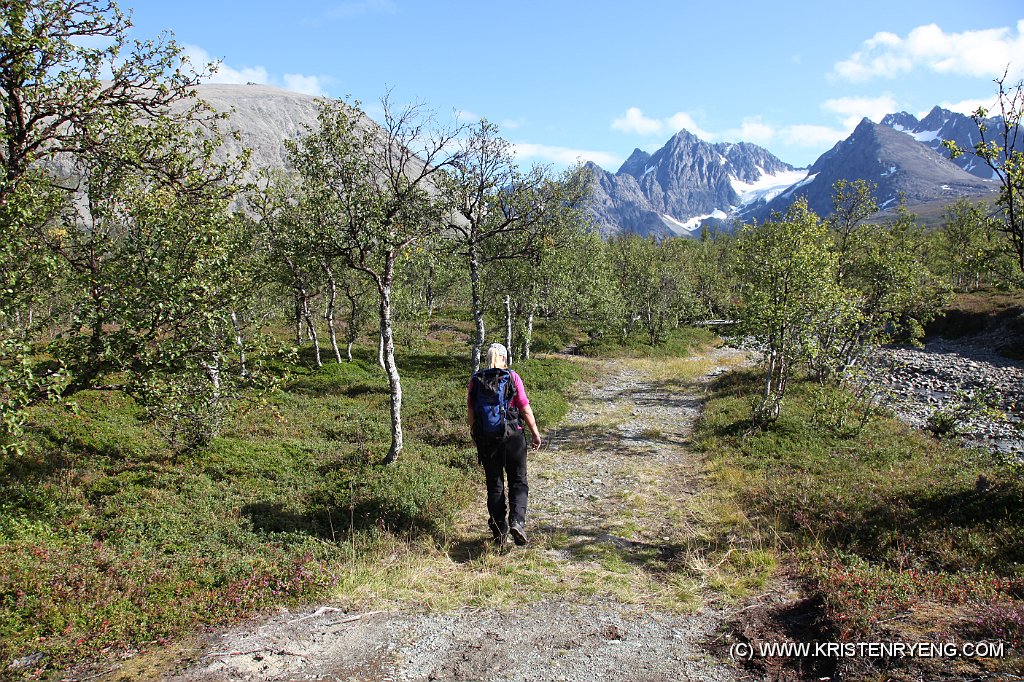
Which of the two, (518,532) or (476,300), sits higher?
(476,300)

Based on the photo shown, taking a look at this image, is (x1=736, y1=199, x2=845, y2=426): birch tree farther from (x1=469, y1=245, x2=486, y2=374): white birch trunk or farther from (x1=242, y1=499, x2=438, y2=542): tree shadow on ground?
(x1=242, y1=499, x2=438, y2=542): tree shadow on ground

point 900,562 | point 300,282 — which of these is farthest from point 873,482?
point 300,282

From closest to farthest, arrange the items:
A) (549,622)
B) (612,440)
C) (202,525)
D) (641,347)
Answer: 1. (549,622)
2. (202,525)
3. (612,440)
4. (641,347)

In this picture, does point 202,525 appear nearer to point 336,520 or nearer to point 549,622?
point 336,520

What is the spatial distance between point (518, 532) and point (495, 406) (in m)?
2.70

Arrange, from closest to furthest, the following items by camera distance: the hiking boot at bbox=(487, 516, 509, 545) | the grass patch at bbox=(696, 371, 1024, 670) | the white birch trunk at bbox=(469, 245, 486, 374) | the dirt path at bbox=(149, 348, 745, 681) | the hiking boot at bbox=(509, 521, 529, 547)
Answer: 1. the dirt path at bbox=(149, 348, 745, 681)
2. the grass patch at bbox=(696, 371, 1024, 670)
3. the hiking boot at bbox=(509, 521, 529, 547)
4. the hiking boot at bbox=(487, 516, 509, 545)
5. the white birch trunk at bbox=(469, 245, 486, 374)

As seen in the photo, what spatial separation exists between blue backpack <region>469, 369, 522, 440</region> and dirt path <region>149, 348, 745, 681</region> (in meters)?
2.56

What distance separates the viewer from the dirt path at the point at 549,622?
6809 millimetres

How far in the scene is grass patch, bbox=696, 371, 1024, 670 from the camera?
7.16 meters

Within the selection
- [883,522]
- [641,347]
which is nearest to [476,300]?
[883,522]

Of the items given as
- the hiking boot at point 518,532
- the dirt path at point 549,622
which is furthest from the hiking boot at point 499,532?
the dirt path at point 549,622

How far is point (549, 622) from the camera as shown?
26.4 ft

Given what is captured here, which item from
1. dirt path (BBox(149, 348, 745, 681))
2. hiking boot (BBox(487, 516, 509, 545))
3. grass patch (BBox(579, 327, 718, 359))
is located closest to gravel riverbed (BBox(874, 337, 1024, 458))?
dirt path (BBox(149, 348, 745, 681))

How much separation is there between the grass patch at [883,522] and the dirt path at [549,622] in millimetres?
1849
